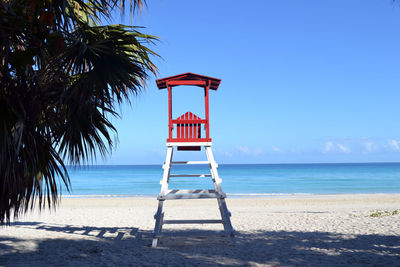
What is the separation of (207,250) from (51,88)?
3782 mm

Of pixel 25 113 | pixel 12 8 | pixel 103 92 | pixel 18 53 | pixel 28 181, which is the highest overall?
pixel 12 8

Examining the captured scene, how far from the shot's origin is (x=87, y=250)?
6.95m

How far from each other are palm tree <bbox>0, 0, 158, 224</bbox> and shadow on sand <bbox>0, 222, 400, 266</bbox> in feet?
A: 5.95

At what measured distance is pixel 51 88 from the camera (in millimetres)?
5008

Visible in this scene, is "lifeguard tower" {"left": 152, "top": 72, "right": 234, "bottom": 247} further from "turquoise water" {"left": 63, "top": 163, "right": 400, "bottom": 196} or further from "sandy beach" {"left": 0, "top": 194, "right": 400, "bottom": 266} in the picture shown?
"turquoise water" {"left": 63, "top": 163, "right": 400, "bottom": 196}

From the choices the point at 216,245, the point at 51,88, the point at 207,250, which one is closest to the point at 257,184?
the point at 216,245

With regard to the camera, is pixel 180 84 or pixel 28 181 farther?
pixel 180 84

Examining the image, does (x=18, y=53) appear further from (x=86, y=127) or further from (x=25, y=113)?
(x=86, y=127)

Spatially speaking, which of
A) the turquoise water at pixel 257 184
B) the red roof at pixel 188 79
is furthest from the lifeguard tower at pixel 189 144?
Result: the turquoise water at pixel 257 184

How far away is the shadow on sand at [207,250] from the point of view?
6.02m

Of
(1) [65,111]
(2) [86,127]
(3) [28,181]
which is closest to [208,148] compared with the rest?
(2) [86,127]

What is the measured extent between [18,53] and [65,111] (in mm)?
980

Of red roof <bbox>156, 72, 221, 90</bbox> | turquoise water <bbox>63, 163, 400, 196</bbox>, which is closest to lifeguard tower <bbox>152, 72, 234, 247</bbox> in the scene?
red roof <bbox>156, 72, 221, 90</bbox>

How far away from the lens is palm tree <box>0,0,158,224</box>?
14.2ft
